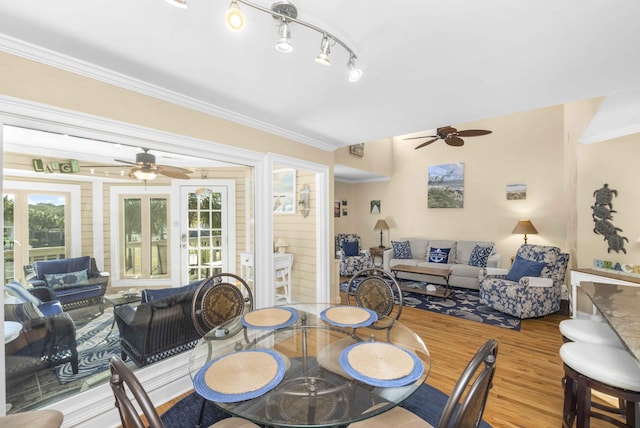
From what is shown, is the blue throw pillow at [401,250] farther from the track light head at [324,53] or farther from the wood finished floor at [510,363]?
the track light head at [324,53]

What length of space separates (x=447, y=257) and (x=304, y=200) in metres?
3.50

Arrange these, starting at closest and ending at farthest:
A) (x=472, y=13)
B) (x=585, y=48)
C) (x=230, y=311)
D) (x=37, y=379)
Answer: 1. (x=472, y=13)
2. (x=585, y=48)
3. (x=37, y=379)
4. (x=230, y=311)

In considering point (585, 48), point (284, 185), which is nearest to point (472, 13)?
point (585, 48)

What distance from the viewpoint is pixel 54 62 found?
1.67 m

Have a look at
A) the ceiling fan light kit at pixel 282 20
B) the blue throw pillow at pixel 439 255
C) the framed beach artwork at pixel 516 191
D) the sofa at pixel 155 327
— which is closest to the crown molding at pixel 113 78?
the ceiling fan light kit at pixel 282 20

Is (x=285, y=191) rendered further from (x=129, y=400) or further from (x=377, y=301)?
(x=129, y=400)

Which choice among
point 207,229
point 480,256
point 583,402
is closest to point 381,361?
point 583,402

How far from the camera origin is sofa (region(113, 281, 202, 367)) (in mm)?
2299

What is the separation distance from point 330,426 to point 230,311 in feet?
4.82

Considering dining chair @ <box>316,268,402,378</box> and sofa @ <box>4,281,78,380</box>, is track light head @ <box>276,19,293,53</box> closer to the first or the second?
dining chair @ <box>316,268,402,378</box>

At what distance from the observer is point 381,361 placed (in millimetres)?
1428

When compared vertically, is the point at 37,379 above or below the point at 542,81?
below

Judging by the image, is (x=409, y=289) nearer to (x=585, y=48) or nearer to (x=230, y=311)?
(x=230, y=311)

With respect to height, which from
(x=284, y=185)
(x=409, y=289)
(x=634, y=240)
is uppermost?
(x=284, y=185)
